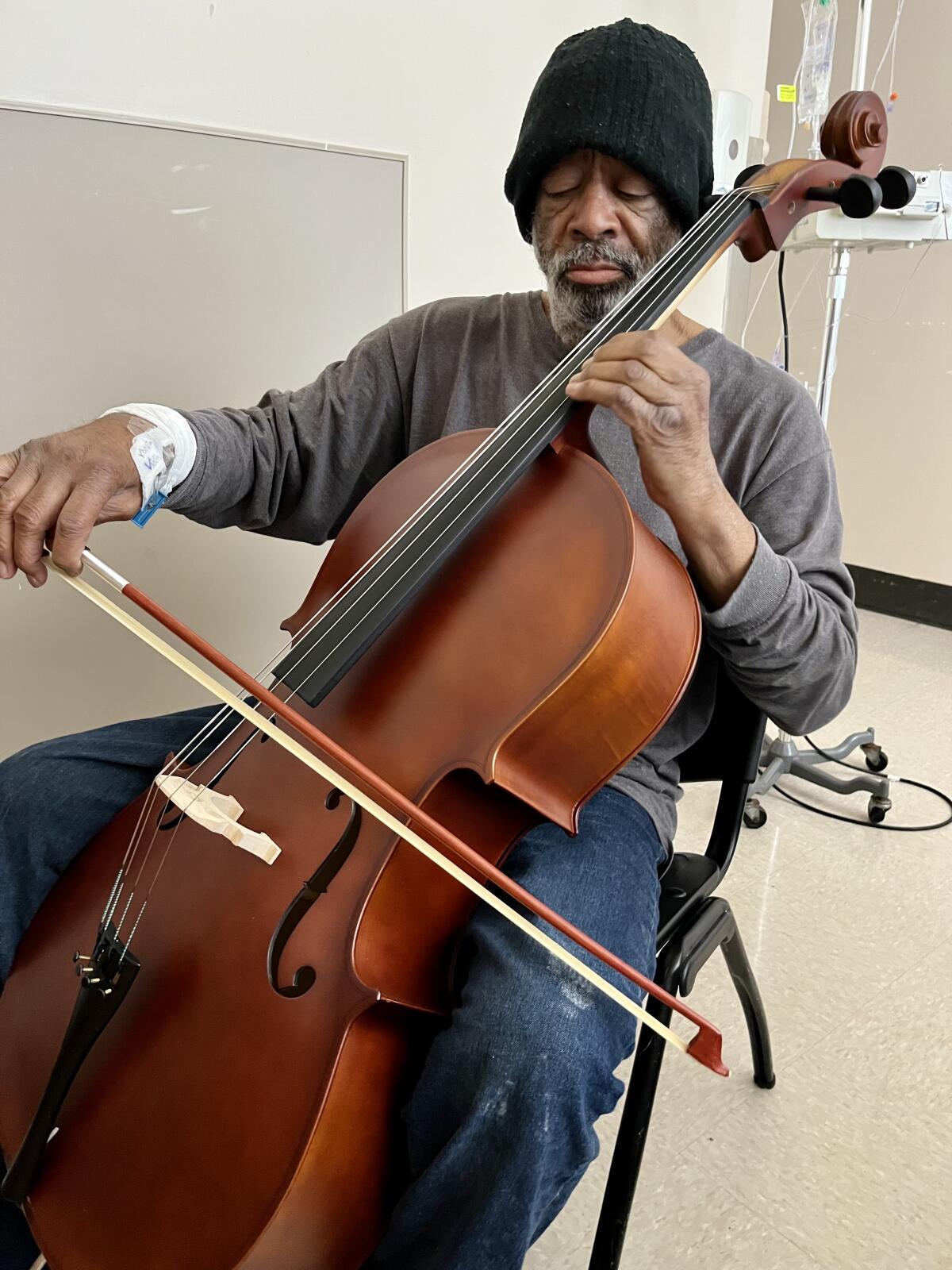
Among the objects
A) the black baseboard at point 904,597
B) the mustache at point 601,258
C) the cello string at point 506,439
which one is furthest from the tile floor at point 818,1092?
the black baseboard at point 904,597

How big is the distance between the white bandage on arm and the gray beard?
453 mm

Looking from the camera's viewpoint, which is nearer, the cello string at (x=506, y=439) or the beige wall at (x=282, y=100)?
the cello string at (x=506, y=439)

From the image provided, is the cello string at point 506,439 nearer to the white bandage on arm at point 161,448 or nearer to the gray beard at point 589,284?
the gray beard at point 589,284

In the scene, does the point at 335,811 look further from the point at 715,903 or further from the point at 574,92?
the point at 574,92

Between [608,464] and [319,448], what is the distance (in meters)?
0.39

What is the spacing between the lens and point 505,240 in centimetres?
190

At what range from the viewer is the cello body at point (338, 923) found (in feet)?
2.18

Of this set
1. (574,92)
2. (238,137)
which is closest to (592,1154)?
(574,92)

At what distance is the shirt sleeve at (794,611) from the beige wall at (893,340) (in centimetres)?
239

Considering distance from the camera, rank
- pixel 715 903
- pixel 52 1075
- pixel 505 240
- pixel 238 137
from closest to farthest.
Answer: pixel 52 1075 → pixel 715 903 → pixel 238 137 → pixel 505 240

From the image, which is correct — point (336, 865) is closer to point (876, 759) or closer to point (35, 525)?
point (35, 525)

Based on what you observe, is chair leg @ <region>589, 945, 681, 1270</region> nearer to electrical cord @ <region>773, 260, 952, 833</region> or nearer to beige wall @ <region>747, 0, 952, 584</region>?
electrical cord @ <region>773, 260, 952, 833</region>

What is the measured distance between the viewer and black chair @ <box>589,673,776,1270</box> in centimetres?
91

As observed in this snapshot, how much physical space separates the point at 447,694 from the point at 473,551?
0.50ft
